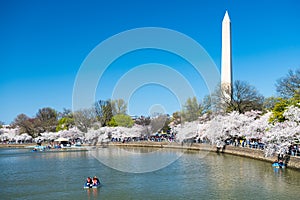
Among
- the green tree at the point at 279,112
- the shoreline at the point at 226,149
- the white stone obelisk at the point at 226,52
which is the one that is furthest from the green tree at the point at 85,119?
the green tree at the point at 279,112

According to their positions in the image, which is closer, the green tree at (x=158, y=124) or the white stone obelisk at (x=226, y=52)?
the white stone obelisk at (x=226, y=52)

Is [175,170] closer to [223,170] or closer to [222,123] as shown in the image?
[223,170]

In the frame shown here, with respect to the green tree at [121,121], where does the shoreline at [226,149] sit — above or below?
below

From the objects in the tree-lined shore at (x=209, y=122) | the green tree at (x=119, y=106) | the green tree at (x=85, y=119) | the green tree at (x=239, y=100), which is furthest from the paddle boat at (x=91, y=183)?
the green tree at (x=119, y=106)

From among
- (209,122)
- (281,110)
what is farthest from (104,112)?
(281,110)

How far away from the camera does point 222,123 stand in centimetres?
4884

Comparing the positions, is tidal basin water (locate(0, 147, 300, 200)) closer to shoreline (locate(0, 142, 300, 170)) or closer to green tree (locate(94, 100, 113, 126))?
shoreline (locate(0, 142, 300, 170))

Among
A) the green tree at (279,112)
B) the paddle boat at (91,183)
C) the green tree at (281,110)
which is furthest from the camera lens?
the green tree at (279,112)

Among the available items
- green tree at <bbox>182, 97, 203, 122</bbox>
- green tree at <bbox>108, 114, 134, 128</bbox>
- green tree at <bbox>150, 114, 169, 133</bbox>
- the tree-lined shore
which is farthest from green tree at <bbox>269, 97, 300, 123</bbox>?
green tree at <bbox>150, 114, 169, 133</bbox>

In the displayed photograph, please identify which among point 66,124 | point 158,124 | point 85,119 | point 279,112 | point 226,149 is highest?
point 85,119

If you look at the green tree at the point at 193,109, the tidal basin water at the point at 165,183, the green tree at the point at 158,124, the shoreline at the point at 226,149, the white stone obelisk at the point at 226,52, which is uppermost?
the white stone obelisk at the point at 226,52

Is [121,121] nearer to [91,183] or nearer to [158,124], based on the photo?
[158,124]

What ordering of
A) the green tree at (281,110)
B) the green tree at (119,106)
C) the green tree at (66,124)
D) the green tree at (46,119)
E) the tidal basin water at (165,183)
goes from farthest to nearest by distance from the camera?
the green tree at (46,119) < the green tree at (66,124) < the green tree at (119,106) < the green tree at (281,110) < the tidal basin water at (165,183)

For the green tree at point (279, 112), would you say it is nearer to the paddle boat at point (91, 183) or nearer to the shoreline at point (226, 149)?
the shoreline at point (226, 149)
